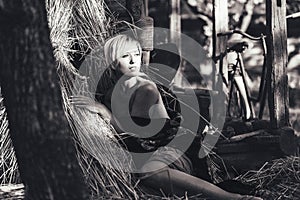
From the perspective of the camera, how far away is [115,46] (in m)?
5.17

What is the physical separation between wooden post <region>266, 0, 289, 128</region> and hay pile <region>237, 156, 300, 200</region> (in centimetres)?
52

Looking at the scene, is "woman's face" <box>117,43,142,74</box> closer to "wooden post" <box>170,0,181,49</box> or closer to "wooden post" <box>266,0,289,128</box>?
"wooden post" <box>266,0,289,128</box>

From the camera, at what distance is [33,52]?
309cm

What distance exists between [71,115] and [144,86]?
0.46 metres

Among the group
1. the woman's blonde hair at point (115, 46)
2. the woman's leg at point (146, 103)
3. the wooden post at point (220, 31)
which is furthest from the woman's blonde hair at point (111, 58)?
the wooden post at point (220, 31)

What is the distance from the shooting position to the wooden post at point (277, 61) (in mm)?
6051

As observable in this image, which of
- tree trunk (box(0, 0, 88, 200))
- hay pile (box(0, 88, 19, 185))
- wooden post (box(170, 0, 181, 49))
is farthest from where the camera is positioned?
wooden post (box(170, 0, 181, 49))

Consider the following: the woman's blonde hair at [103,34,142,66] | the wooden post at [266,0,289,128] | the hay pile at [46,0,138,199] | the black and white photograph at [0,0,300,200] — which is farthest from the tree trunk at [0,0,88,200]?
the wooden post at [266,0,289,128]

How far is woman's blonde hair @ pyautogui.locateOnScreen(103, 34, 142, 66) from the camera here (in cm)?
516

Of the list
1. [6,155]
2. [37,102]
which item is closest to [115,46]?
[6,155]

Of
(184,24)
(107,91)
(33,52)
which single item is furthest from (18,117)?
(184,24)

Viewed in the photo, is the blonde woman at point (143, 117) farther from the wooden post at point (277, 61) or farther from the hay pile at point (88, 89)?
the wooden post at point (277, 61)

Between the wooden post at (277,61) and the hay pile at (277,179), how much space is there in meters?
0.52

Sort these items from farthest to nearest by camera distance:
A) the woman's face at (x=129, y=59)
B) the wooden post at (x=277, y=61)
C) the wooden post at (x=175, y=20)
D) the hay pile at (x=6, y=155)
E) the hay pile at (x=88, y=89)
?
1. the wooden post at (x=175, y=20)
2. the wooden post at (x=277, y=61)
3. the woman's face at (x=129, y=59)
4. the hay pile at (x=6, y=155)
5. the hay pile at (x=88, y=89)
